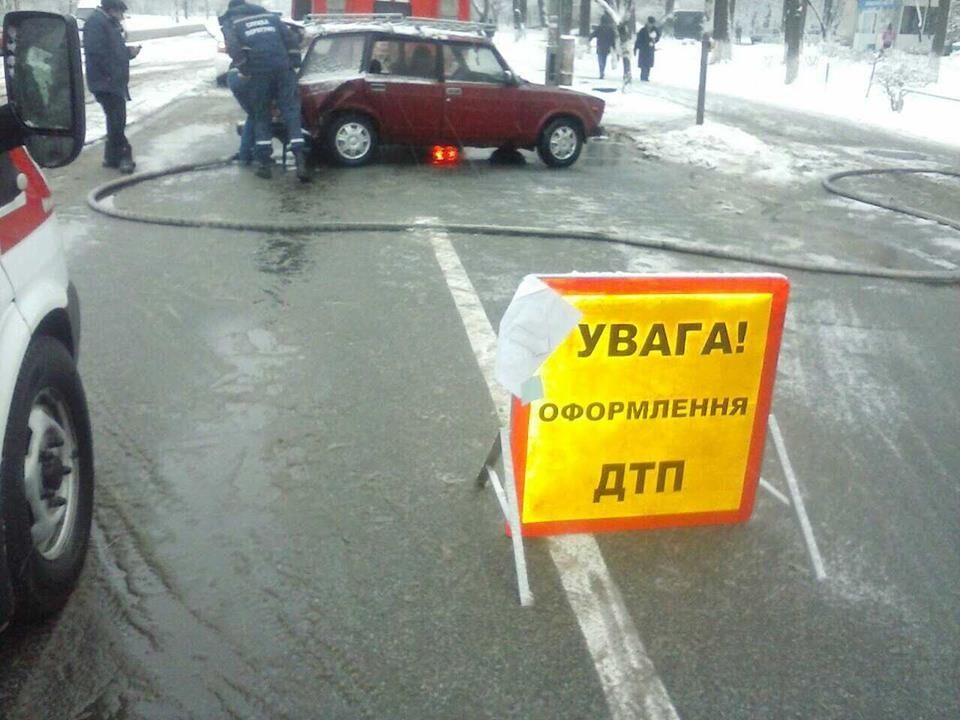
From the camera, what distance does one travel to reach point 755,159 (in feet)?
49.8

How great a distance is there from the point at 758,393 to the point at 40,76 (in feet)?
9.00

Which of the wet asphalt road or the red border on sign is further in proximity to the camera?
the red border on sign

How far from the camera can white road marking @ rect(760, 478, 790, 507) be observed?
13.9 feet

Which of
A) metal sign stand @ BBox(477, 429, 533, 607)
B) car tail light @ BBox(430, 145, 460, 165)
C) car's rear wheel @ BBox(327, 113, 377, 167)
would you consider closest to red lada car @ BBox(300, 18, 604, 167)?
car's rear wheel @ BBox(327, 113, 377, 167)

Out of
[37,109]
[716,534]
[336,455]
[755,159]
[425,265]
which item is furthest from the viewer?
[755,159]

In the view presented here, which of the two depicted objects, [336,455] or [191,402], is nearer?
[336,455]

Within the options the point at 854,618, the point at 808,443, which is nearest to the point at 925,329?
the point at 808,443

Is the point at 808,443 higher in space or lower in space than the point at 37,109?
lower

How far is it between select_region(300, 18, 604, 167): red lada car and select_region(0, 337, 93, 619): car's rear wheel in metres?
9.38

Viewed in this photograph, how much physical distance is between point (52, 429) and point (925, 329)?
18.7 ft

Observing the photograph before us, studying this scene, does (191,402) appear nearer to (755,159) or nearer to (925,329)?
(925,329)

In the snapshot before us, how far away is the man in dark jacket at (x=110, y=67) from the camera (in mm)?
11539

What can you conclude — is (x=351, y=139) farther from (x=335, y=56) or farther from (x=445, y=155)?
(x=445, y=155)

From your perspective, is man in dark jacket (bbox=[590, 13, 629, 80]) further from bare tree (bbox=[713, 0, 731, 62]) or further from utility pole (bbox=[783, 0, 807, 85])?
bare tree (bbox=[713, 0, 731, 62])
